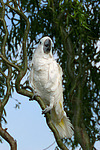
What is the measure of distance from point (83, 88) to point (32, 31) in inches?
33.5

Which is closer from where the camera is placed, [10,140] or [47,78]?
[10,140]

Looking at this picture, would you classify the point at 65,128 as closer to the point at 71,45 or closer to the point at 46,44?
the point at 46,44

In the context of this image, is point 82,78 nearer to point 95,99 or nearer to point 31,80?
point 95,99

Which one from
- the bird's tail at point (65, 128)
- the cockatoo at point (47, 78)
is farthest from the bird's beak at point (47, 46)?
the bird's tail at point (65, 128)

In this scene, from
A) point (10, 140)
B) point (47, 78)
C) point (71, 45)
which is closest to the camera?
→ point (10, 140)

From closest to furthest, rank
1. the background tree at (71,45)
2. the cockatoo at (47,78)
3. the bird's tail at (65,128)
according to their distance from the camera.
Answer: the cockatoo at (47,78)
the bird's tail at (65,128)
the background tree at (71,45)

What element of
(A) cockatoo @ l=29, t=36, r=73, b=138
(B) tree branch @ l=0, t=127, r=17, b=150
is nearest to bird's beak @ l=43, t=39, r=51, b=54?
(A) cockatoo @ l=29, t=36, r=73, b=138

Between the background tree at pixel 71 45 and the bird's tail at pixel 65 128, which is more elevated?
the background tree at pixel 71 45

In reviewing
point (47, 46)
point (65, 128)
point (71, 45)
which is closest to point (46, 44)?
point (47, 46)

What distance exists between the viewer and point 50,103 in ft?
5.81

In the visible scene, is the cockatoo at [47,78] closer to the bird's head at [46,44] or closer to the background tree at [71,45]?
the bird's head at [46,44]

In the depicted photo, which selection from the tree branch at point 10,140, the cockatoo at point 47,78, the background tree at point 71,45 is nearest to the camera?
the tree branch at point 10,140

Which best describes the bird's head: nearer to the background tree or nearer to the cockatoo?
the cockatoo

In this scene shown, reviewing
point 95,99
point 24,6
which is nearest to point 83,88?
point 95,99
